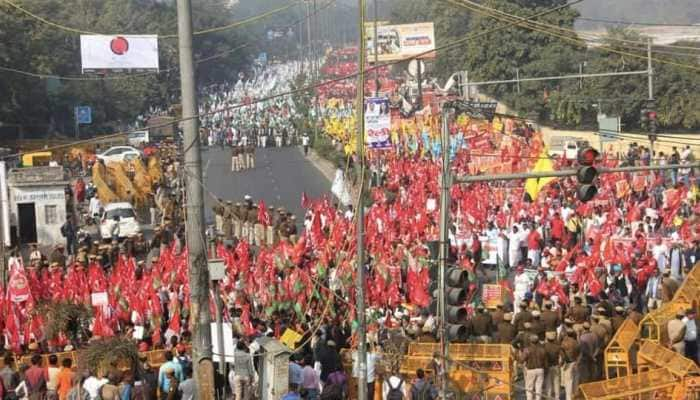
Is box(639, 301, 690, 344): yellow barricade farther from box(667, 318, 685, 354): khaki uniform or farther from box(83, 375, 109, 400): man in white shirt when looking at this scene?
box(83, 375, 109, 400): man in white shirt

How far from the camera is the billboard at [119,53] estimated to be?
7494cm

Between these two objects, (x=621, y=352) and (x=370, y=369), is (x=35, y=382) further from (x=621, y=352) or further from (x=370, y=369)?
(x=621, y=352)

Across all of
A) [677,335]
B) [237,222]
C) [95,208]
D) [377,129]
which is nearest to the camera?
[677,335]

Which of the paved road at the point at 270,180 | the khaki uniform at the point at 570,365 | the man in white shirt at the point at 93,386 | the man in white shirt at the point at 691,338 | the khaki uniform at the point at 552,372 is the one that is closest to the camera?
the man in white shirt at the point at 93,386

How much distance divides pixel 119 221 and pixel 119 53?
4113 cm

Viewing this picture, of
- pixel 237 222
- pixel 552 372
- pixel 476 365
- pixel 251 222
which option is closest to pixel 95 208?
pixel 237 222

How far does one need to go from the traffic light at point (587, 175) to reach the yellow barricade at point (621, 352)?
4.89 metres

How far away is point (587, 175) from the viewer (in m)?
14.1

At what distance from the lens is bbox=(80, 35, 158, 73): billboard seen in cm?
7494

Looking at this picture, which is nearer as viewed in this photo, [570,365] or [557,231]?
[570,365]

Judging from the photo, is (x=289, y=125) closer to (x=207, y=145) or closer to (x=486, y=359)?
(x=207, y=145)

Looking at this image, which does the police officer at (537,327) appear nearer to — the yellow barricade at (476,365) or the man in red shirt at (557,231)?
the yellow barricade at (476,365)

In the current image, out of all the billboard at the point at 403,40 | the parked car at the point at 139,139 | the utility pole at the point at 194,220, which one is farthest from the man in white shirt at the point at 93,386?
the billboard at the point at 403,40

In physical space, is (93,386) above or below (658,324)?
below
